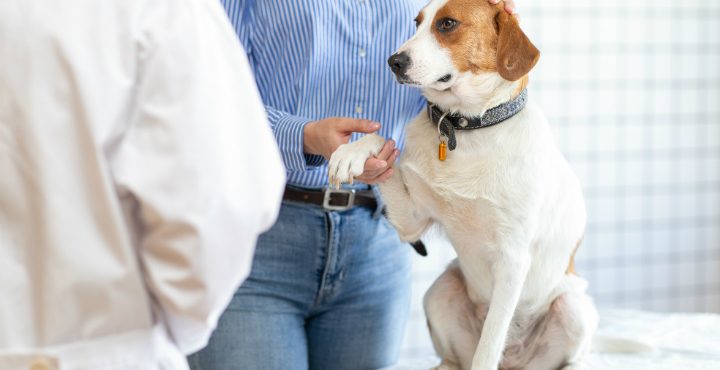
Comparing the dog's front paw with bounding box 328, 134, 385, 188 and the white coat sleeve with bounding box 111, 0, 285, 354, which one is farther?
the dog's front paw with bounding box 328, 134, 385, 188

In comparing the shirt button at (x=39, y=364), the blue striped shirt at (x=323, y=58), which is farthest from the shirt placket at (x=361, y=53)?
the shirt button at (x=39, y=364)

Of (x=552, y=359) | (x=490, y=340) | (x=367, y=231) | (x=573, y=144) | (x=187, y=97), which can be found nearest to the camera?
(x=187, y=97)

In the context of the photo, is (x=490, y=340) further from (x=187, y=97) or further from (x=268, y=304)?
(x=187, y=97)

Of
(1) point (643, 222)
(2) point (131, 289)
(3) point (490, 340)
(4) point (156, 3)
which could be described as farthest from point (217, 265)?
(1) point (643, 222)

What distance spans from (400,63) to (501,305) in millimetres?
434

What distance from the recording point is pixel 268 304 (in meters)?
1.60

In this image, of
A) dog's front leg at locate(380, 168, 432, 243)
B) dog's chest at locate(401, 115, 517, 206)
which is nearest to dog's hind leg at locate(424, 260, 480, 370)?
dog's front leg at locate(380, 168, 432, 243)

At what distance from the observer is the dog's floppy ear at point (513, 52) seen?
1375 mm

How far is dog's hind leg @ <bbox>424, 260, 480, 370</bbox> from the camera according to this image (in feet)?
5.08

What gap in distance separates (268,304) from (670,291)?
2.39 m

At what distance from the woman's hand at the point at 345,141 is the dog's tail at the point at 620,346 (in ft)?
1.96

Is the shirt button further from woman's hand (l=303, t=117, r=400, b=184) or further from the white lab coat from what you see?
woman's hand (l=303, t=117, r=400, b=184)

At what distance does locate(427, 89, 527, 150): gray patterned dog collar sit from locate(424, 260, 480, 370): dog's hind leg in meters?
0.31

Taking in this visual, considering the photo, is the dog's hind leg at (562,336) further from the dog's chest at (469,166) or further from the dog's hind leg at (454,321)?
the dog's chest at (469,166)
